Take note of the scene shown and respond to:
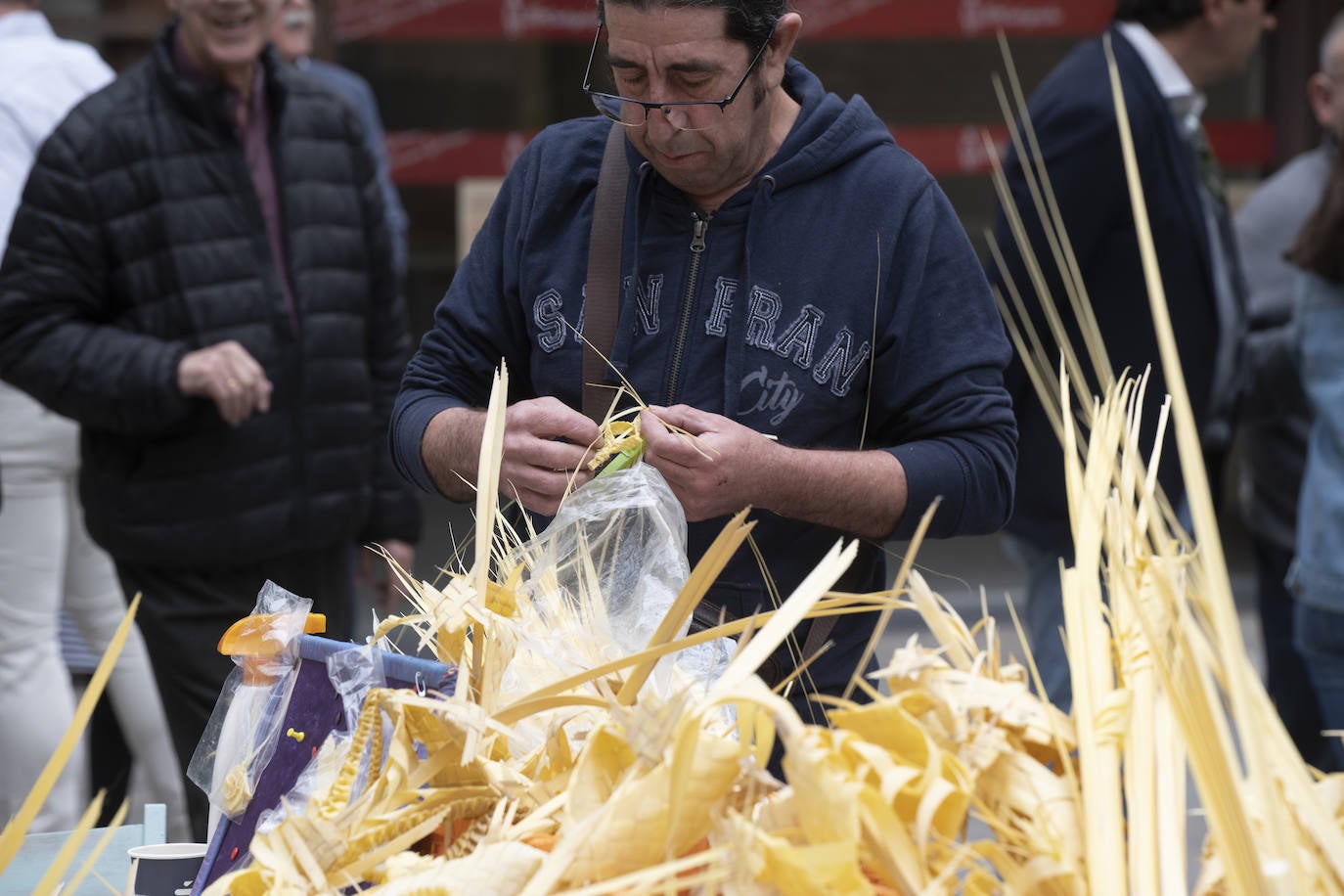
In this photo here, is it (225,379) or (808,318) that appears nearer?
(808,318)

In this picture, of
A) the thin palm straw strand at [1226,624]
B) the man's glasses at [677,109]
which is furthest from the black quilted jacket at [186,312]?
the thin palm straw strand at [1226,624]

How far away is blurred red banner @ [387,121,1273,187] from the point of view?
5.72m

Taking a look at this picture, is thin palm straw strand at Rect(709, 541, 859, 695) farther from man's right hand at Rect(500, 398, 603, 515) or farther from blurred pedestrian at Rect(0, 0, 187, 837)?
blurred pedestrian at Rect(0, 0, 187, 837)

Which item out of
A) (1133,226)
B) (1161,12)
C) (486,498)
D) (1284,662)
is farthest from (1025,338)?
(486,498)

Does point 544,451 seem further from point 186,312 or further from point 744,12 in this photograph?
point 186,312

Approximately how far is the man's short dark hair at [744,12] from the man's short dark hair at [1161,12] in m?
1.69

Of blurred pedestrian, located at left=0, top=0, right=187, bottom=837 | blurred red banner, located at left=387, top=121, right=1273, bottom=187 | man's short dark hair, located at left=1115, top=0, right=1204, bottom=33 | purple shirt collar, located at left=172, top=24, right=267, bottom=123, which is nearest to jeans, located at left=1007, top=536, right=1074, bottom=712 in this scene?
man's short dark hair, located at left=1115, top=0, right=1204, bottom=33

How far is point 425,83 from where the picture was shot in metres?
5.69

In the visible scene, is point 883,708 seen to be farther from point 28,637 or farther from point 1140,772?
point 28,637

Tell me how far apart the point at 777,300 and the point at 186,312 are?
4.98 ft

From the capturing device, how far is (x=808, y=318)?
1752 millimetres

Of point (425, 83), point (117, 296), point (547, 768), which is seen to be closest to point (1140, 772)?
point (547, 768)

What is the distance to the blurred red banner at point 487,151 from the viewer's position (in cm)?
572

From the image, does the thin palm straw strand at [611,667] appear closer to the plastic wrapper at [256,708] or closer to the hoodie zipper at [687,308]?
the plastic wrapper at [256,708]
